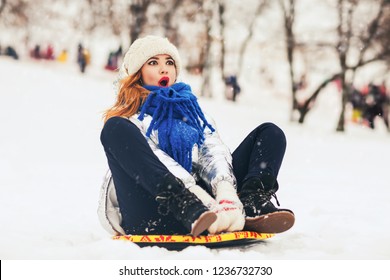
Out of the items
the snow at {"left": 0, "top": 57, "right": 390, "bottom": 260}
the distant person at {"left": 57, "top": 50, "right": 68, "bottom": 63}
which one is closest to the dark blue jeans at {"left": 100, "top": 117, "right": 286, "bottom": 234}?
the snow at {"left": 0, "top": 57, "right": 390, "bottom": 260}

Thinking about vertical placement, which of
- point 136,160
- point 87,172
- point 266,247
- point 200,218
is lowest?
point 87,172

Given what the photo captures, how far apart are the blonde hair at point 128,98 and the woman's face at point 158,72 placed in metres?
0.06

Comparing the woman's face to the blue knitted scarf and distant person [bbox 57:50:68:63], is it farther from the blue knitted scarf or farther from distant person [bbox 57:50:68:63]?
distant person [bbox 57:50:68:63]

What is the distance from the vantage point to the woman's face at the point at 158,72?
140 inches

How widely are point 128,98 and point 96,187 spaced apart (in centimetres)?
313

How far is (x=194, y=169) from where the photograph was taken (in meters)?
3.46

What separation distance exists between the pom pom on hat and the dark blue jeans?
0.61 metres

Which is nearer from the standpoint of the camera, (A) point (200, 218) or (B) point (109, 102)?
(A) point (200, 218)

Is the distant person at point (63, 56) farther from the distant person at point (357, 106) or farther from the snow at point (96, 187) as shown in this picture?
the distant person at point (357, 106)

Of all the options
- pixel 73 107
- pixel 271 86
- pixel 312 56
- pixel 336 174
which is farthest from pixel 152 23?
pixel 336 174

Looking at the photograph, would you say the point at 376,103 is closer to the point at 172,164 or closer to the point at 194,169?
the point at 194,169

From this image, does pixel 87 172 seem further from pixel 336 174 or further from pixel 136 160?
pixel 136 160

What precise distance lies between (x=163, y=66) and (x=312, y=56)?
1542cm

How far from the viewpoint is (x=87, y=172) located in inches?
303
